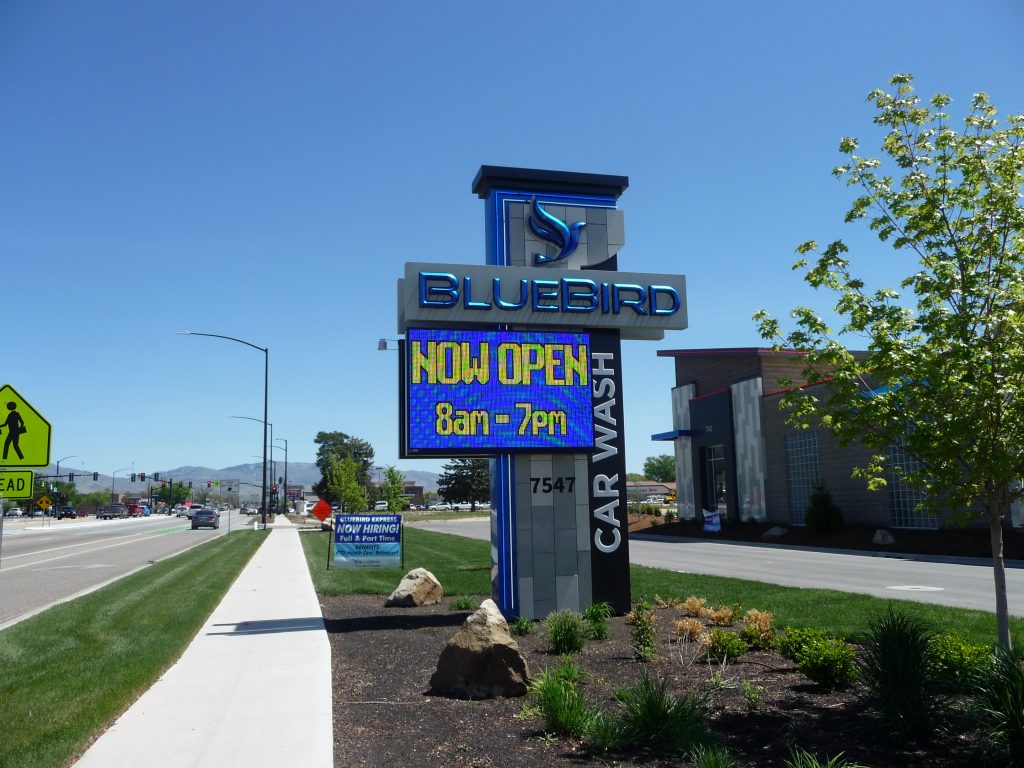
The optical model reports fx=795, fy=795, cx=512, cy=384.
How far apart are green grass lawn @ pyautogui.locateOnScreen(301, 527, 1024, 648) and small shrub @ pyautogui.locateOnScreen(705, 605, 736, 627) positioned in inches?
19.4

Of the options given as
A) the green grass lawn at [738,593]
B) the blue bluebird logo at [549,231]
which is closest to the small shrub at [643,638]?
the green grass lawn at [738,593]

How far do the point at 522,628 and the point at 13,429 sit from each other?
23.7 ft

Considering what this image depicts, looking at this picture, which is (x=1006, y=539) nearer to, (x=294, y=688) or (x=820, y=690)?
(x=820, y=690)

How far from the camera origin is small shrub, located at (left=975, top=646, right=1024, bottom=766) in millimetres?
5457

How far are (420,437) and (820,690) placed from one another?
261 inches

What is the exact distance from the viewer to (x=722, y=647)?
31.2 feet

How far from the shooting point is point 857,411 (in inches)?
302

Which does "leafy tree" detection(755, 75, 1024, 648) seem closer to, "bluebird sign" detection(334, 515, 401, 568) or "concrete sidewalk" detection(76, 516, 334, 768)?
"concrete sidewalk" detection(76, 516, 334, 768)

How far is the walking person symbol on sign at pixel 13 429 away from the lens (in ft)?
27.3

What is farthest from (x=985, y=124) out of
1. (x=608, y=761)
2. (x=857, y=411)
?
(x=608, y=761)

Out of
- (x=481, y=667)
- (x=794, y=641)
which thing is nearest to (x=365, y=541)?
(x=481, y=667)

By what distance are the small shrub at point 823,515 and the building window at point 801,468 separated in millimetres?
1327

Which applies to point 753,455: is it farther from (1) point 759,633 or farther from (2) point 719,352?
(1) point 759,633

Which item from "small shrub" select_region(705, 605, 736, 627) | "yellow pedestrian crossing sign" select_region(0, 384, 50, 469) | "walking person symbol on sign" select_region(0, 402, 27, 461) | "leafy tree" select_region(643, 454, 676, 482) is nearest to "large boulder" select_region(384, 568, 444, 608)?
"small shrub" select_region(705, 605, 736, 627)
